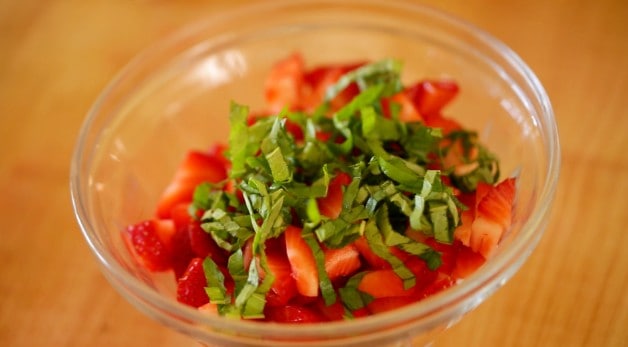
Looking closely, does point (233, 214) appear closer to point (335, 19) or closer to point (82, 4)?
point (335, 19)

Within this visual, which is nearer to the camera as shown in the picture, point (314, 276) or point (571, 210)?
point (314, 276)

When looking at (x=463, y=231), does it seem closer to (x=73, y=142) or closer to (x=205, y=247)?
(x=205, y=247)

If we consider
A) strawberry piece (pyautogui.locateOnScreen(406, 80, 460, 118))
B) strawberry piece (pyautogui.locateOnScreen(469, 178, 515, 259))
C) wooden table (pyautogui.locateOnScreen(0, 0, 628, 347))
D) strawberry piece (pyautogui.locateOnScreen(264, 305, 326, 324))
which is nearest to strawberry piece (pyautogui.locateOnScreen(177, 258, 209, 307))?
strawberry piece (pyautogui.locateOnScreen(264, 305, 326, 324))

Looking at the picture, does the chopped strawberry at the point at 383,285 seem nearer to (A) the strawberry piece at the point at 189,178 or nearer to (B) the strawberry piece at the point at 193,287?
(B) the strawberry piece at the point at 193,287

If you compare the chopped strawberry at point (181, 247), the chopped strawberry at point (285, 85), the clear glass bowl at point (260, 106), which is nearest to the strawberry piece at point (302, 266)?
the clear glass bowl at point (260, 106)

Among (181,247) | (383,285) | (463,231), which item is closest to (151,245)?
(181,247)

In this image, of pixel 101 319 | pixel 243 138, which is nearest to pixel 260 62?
pixel 243 138

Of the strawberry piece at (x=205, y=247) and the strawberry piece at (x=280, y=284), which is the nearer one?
the strawberry piece at (x=280, y=284)
